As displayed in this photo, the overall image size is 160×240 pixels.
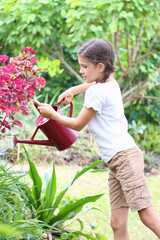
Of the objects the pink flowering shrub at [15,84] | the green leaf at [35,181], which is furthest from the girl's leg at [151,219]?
the pink flowering shrub at [15,84]

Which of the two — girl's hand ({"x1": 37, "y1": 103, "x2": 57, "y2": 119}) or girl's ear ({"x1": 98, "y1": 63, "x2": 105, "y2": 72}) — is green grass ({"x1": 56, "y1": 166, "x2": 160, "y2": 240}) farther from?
girl's ear ({"x1": 98, "y1": 63, "x2": 105, "y2": 72})

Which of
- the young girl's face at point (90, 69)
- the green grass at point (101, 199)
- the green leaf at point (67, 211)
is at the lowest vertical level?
the green grass at point (101, 199)

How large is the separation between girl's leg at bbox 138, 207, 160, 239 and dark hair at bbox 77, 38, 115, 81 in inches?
31.1

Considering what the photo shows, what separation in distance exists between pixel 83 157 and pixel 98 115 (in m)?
2.98

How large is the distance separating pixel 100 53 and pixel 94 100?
0.29m

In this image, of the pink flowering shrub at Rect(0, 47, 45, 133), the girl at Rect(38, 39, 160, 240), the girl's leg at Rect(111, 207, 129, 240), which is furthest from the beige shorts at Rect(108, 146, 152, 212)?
the pink flowering shrub at Rect(0, 47, 45, 133)

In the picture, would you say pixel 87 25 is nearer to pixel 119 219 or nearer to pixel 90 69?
pixel 90 69

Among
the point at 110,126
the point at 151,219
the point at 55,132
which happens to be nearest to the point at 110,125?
the point at 110,126

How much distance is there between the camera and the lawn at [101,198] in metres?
2.95

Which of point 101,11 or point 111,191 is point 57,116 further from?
point 101,11

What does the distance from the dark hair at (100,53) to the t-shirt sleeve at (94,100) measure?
0.17m

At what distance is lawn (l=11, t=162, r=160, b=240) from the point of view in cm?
295

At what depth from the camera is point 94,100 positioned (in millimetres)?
2125

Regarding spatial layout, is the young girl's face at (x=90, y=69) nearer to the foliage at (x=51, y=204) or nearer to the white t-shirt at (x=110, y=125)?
the white t-shirt at (x=110, y=125)
